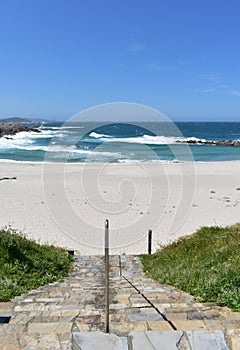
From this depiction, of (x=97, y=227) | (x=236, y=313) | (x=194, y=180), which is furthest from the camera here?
(x=194, y=180)

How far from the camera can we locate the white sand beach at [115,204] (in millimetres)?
11148

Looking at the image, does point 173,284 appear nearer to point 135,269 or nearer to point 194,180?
point 135,269

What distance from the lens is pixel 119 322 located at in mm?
2701

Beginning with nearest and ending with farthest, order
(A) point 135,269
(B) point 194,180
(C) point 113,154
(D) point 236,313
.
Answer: (D) point 236,313 → (A) point 135,269 → (B) point 194,180 → (C) point 113,154

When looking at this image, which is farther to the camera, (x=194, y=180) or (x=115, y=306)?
(x=194, y=180)

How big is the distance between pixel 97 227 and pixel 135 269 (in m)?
5.12

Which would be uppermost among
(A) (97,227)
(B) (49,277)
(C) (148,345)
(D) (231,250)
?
(C) (148,345)

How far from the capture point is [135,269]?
23.0ft

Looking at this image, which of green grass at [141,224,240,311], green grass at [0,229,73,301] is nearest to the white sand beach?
green grass at [141,224,240,311]

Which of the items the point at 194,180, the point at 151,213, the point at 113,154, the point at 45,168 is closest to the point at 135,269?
the point at 151,213

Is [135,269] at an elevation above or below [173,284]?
below

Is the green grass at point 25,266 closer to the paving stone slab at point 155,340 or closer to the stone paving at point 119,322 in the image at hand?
the stone paving at point 119,322

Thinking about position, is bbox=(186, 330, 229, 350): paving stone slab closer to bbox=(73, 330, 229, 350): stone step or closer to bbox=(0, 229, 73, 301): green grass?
bbox=(73, 330, 229, 350): stone step

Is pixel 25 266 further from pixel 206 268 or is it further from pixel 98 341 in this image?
pixel 98 341
